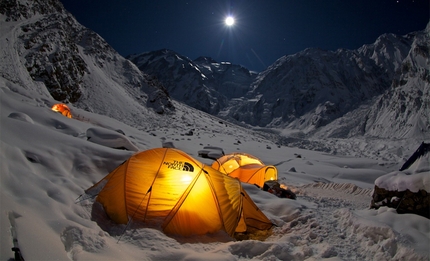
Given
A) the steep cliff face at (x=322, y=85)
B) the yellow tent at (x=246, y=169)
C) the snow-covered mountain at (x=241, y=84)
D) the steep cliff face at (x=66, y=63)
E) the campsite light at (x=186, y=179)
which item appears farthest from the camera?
the steep cliff face at (x=322, y=85)

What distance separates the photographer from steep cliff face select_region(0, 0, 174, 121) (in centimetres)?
3134

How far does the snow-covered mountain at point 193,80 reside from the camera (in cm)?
14062

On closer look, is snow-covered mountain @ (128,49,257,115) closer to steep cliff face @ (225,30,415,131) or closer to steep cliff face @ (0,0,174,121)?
steep cliff face @ (225,30,415,131)

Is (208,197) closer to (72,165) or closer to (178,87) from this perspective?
(72,165)

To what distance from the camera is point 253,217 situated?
19.7 ft

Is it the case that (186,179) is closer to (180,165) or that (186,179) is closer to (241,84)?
(180,165)

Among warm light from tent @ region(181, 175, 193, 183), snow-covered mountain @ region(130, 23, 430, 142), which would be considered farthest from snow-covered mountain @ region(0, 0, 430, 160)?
warm light from tent @ region(181, 175, 193, 183)

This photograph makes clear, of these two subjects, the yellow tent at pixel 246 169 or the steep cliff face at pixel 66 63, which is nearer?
the yellow tent at pixel 246 169

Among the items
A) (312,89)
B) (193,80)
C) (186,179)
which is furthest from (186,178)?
(193,80)

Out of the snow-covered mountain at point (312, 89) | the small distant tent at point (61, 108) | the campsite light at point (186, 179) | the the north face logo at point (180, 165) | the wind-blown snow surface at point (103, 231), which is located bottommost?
the wind-blown snow surface at point (103, 231)

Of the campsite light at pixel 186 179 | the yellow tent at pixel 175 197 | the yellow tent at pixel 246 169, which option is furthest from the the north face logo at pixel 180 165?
the yellow tent at pixel 246 169

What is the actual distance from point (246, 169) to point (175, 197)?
7.57 m

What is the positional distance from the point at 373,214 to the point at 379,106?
10105cm

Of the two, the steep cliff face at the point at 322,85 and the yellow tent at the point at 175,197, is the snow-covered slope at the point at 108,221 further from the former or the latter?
the steep cliff face at the point at 322,85
